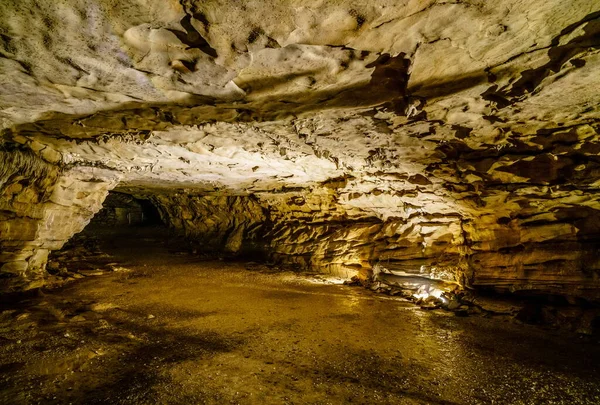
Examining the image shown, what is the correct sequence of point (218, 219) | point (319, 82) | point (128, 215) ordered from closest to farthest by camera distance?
point (319, 82) < point (218, 219) < point (128, 215)

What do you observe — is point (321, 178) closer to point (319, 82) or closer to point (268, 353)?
point (319, 82)

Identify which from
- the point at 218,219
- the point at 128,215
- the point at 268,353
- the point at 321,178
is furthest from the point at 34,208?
the point at 128,215

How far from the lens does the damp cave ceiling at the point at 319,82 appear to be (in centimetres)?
205

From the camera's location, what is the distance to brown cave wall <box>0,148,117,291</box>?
464cm

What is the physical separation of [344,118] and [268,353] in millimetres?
2783

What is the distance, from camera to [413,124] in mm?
3621

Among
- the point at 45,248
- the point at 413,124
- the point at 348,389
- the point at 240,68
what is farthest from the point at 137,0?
the point at 45,248

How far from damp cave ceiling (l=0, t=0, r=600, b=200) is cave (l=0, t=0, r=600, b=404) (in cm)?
2

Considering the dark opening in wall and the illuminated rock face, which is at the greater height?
the illuminated rock face

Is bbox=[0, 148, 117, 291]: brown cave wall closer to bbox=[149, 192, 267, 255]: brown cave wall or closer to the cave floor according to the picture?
the cave floor

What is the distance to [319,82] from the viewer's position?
2.88m

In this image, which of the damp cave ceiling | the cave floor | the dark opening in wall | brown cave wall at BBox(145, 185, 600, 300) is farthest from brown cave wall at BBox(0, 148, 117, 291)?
the dark opening in wall

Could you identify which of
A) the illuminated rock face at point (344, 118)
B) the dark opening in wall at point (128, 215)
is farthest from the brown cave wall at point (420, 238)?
the dark opening in wall at point (128, 215)

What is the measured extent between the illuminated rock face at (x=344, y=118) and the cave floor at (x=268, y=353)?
1.63m
